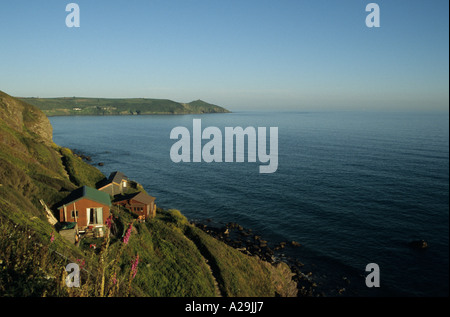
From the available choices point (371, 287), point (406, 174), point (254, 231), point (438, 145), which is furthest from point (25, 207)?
point (438, 145)

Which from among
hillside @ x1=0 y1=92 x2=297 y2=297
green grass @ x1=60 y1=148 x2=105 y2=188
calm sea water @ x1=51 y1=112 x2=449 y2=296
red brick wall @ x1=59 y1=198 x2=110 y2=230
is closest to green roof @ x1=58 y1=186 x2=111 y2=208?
red brick wall @ x1=59 y1=198 x2=110 y2=230

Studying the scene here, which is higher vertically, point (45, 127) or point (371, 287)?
point (45, 127)

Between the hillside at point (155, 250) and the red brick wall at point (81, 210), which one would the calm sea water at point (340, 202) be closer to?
the hillside at point (155, 250)

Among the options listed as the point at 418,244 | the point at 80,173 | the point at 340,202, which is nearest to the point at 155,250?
the point at 80,173

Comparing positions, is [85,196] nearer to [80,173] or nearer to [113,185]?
[113,185]

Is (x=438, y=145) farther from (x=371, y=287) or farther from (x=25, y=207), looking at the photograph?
(x=25, y=207)
